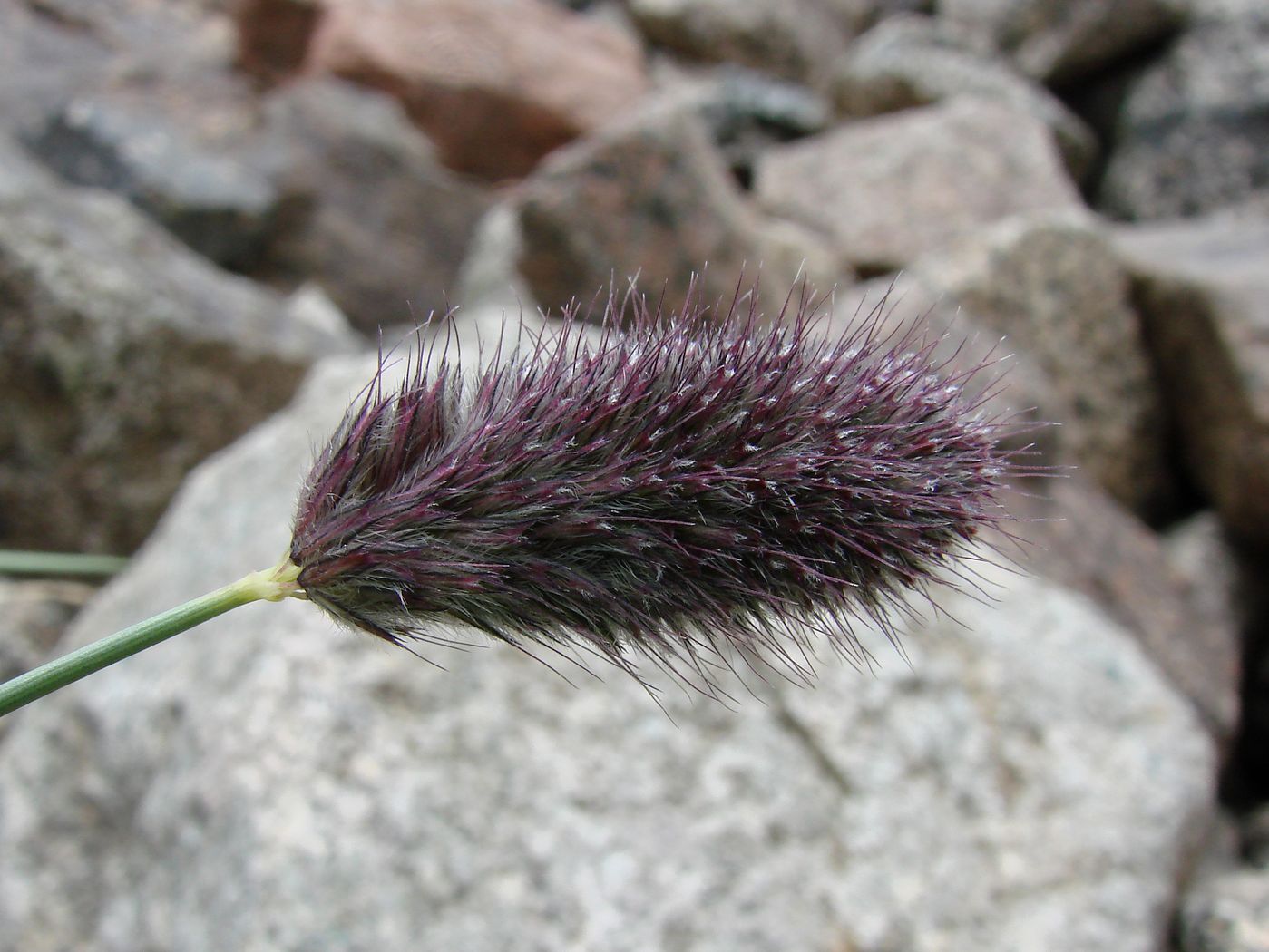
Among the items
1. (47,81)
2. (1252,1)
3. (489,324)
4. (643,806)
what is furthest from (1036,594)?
(47,81)

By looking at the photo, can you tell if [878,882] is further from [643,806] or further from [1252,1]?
[1252,1]

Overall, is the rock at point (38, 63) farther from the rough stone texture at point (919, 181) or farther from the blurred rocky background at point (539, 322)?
the rough stone texture at point (919, 181)

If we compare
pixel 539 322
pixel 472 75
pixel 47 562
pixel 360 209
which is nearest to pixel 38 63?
pixel 360 209

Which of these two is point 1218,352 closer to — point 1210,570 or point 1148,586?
point 1210,570

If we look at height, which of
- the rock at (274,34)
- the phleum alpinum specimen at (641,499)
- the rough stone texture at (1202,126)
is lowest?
the rock at (274,34)

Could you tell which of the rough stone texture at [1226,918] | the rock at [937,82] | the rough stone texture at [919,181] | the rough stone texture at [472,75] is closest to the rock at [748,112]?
the rock at [937,82]

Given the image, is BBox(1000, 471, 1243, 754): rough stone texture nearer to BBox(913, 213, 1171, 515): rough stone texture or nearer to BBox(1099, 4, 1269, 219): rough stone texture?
BBox(913, 213, 1171, 515): rough stone texture

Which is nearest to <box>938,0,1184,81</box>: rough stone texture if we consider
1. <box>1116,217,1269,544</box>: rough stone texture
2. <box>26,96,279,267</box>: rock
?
<box>1116,217,1269,544</box>: rough stone texture

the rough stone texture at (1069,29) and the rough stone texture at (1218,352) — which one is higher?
the rough stone texture at (1069,29)
